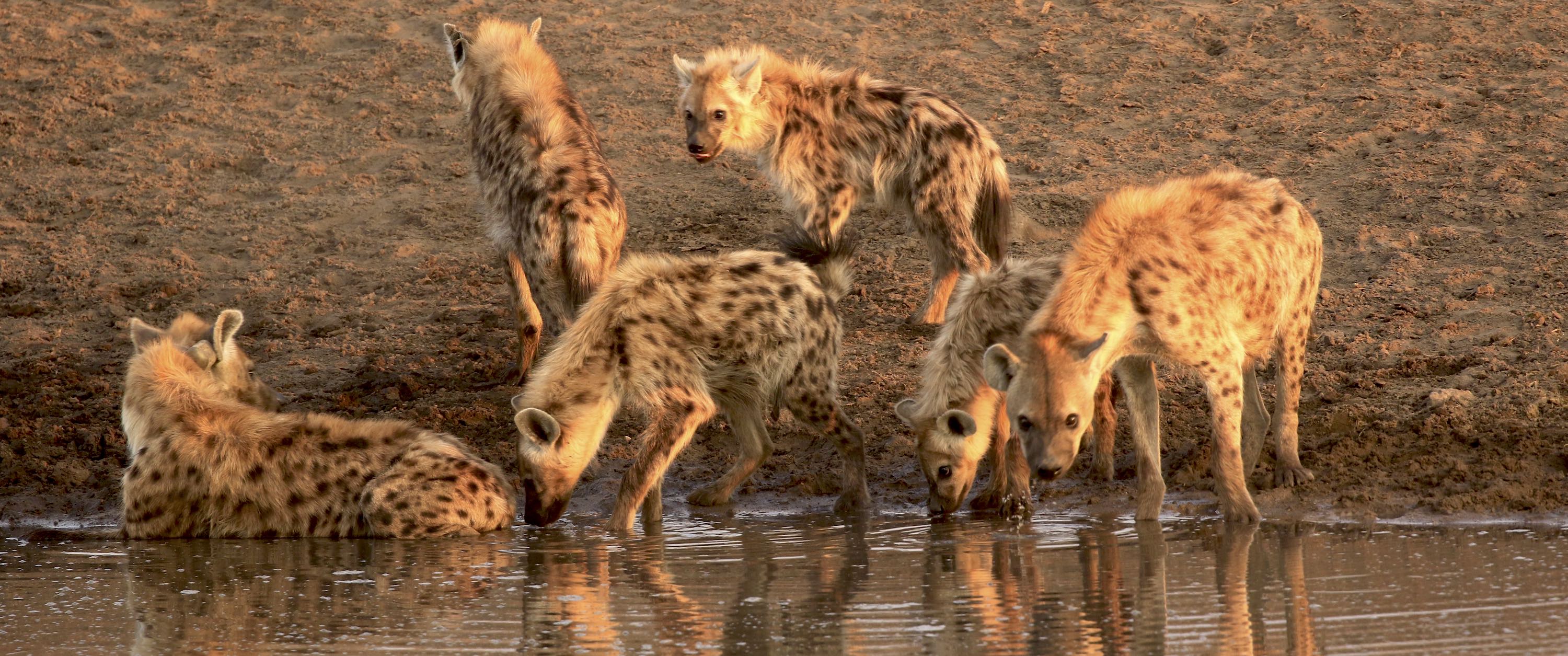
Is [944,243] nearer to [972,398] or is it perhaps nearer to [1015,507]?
[972,398]

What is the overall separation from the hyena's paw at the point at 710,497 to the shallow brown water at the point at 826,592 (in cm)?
53

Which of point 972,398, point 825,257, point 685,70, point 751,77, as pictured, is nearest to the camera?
point 972,398

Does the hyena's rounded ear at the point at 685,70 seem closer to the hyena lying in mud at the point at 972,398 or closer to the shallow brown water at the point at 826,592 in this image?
the hyena lying in mud at the point at 972,398

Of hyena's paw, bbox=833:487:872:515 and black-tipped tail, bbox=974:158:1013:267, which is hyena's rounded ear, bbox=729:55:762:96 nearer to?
black-tipped tail, bbox=974:158:1013:267

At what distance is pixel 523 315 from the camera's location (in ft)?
24.0

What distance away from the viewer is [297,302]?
8.21 m

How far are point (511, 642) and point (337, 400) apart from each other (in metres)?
3.46

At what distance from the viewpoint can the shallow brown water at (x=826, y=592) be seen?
12.9 ft

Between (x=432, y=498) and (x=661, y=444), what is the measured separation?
0.74m

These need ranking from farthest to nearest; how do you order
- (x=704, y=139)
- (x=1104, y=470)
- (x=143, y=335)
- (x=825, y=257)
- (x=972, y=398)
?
(x=704, y=139) → (x=825, y=257) → (x=1104, y=470) → (x=143, y=335) → (x=972, y=398)

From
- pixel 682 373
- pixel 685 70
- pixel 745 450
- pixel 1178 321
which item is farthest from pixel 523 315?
pixel 1178 321

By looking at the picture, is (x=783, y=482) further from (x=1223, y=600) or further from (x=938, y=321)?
(x=1223, y=600)

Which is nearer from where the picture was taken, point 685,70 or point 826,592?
point 826,592

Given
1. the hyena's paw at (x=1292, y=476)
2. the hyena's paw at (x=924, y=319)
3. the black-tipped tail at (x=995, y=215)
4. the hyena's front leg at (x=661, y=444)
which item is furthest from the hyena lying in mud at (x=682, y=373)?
the black-tipped tail at (x=995, y=215)
